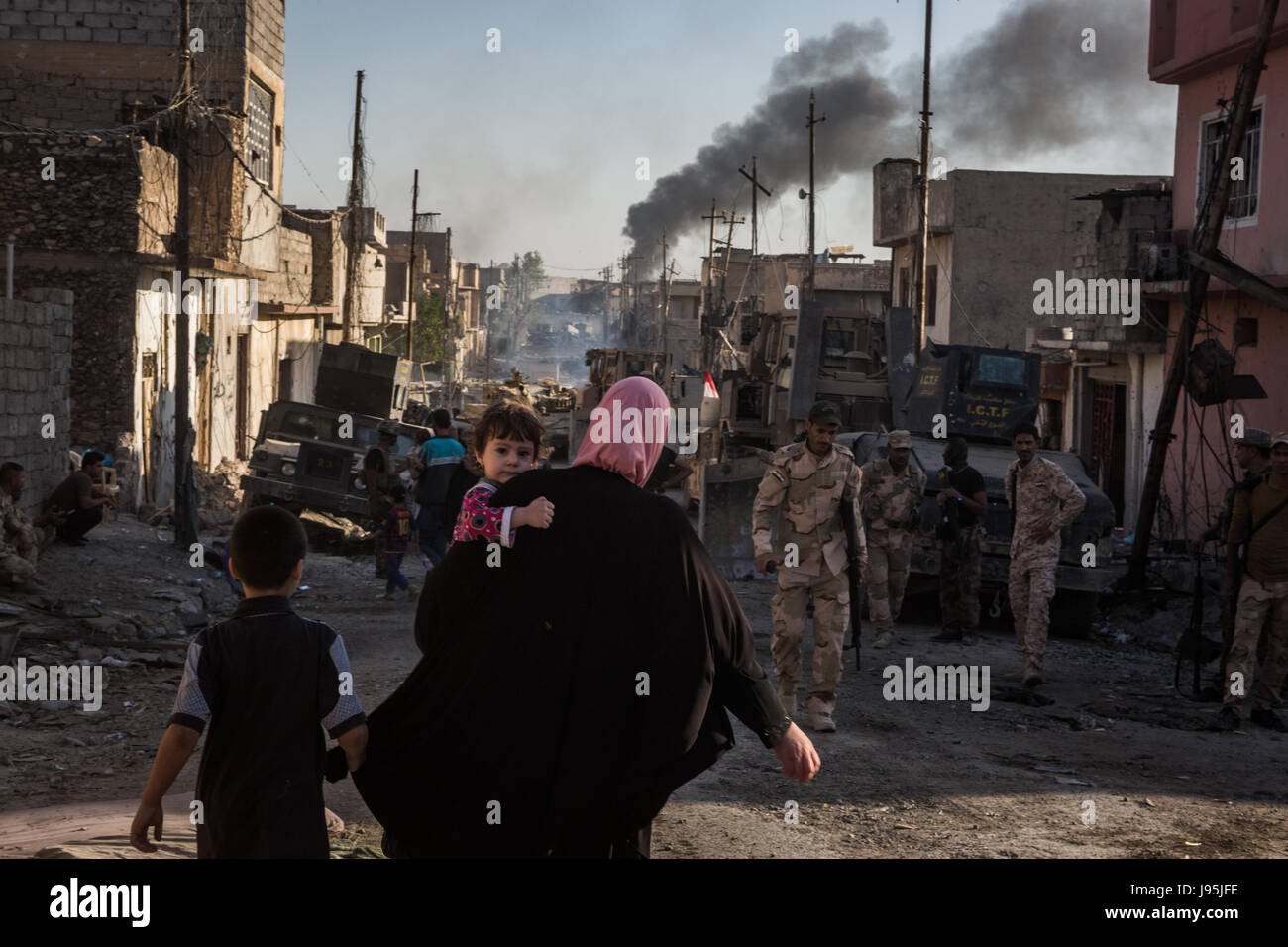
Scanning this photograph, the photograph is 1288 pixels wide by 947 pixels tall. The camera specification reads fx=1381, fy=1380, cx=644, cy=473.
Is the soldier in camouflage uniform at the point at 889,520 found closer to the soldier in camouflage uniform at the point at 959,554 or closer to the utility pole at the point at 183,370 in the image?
the soldier in camouflage uniform at the point at 959,554

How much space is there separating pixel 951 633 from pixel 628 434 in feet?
28.1

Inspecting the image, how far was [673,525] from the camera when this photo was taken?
3.29m

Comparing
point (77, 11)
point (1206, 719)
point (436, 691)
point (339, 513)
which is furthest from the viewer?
point (77, 11)

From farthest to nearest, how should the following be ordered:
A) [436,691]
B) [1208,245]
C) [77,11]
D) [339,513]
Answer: [77,11]
[339,513]
[1208,245]
[436,691]

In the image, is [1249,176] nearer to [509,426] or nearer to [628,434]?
[509,426]

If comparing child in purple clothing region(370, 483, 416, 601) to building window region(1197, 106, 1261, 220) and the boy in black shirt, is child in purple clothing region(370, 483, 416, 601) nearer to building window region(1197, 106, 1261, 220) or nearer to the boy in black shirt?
the boy in black shirt

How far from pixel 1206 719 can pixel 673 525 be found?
6.59m

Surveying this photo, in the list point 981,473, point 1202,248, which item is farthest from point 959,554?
point 1202,248

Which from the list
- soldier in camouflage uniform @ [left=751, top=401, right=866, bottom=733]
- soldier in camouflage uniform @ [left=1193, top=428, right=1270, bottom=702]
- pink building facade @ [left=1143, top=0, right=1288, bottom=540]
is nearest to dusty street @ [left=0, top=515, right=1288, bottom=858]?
soldier in camouflage uniform @ [left=751, top=401, right=866, bottom=733]

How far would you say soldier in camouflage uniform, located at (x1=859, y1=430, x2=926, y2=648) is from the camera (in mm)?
10875

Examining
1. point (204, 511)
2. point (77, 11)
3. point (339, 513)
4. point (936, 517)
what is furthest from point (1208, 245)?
point (77, 11)
